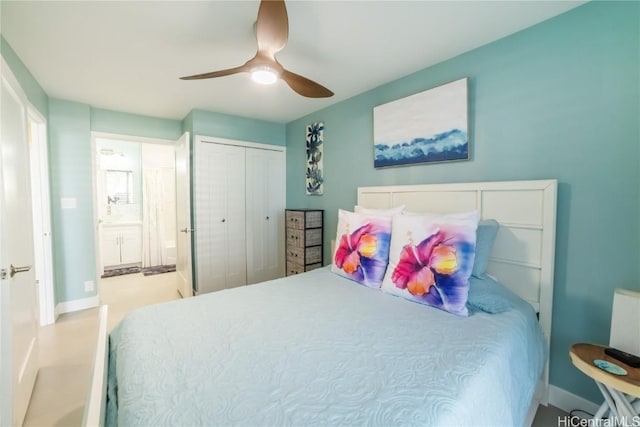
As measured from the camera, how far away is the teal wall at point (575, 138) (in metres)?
1.44

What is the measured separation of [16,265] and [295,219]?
2275mm

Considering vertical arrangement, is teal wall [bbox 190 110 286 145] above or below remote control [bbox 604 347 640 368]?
above

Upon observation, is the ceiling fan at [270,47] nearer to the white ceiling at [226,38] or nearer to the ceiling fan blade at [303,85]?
the ceiling fan blade at [303,85]

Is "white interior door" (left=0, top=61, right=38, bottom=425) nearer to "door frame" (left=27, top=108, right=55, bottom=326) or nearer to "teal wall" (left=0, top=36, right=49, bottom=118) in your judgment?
"teal wall" (left=0, top=36, right=49, bottom=118)

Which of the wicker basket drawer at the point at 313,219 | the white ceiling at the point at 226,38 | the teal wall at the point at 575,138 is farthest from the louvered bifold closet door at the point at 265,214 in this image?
the teal wall at the point at 575,138

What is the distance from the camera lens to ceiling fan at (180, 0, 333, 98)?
1.32m

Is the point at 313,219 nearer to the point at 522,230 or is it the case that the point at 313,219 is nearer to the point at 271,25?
the point at 522,230

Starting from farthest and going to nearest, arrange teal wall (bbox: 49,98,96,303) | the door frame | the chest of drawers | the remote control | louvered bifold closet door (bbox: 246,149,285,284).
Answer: louvered bifold closet door (bbox: 246,149,285,284), the chest of drawers, teal wall (bbox: 49,98,96,303), the door frame, the remote control

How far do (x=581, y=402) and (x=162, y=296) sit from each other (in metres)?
4.19

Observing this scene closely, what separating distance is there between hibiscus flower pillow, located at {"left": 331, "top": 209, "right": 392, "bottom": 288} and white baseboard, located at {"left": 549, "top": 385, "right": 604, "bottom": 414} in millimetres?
1239

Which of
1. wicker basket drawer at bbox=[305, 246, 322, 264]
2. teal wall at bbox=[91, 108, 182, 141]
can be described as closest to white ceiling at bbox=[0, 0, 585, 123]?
teal wall at bbox=[91, 108, 182, 141]

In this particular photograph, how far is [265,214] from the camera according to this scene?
12.7ft

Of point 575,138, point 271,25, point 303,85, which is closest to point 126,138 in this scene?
point 303,85

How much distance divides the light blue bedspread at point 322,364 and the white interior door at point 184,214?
1.75 m
